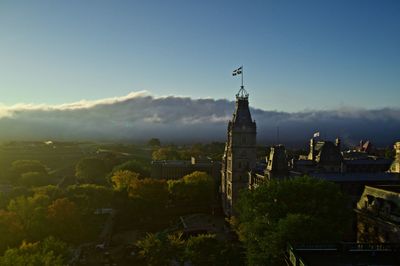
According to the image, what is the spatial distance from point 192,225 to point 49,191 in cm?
3963

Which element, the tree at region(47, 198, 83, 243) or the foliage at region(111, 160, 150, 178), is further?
the foliage at region(111, 160, 150, 178)

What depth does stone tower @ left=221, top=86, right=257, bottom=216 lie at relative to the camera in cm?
9069

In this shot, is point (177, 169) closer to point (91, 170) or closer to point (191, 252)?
point (91, 170)

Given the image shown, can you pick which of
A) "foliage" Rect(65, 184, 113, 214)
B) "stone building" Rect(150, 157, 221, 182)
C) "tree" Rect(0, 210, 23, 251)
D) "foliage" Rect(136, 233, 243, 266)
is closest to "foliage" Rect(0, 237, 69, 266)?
"foliage" Rect(136, 233, 243, 266)

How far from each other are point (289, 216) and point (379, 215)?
52.4ft

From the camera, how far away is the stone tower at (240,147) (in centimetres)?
9069

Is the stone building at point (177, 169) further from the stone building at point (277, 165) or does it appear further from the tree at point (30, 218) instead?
the stone building at point (277, 165)

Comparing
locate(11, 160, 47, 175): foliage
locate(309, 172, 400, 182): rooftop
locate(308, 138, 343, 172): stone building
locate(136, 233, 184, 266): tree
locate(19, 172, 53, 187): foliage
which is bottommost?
locate(136, 233, 184, 266): tree

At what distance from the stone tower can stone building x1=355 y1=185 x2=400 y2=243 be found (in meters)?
32.3

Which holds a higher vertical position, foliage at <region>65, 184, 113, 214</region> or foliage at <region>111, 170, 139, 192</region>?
foliage at <region>111, 170, 139, 192</region>

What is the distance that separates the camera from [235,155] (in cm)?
9175

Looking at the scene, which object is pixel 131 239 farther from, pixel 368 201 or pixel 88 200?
pixel 368 201

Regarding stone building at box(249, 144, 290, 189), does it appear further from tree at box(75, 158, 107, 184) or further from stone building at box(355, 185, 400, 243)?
tree at box(75, 158, 107, 184)

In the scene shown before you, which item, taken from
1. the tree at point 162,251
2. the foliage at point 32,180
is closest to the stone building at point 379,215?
the tree at point 162,251
